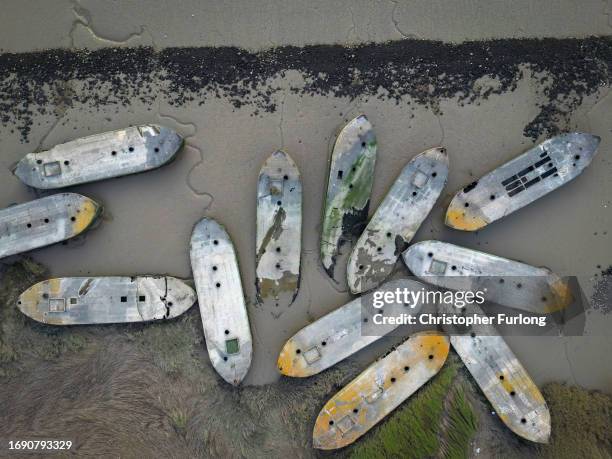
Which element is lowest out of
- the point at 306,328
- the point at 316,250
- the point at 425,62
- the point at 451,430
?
the point at 451,430

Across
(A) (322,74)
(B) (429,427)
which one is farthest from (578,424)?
(A) (322,74)

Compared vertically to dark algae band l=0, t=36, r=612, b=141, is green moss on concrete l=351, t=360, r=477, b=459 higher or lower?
lower

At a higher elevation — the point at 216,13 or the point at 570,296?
the point at 216,13

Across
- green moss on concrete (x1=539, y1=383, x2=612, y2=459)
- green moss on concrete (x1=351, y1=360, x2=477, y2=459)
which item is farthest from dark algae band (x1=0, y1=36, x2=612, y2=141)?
green moss on concrete (x1=351, y1=360, x2=477, y2=459)

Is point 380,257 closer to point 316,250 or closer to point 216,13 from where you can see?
point 316,250

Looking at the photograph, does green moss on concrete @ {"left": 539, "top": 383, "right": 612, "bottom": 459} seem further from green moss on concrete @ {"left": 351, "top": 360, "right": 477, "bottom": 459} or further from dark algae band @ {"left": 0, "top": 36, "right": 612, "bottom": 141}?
dark algae band @ {"left": 0, "top": 36, "right": 612, "bottom": 141}

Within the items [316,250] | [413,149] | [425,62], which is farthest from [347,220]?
[425,62]
